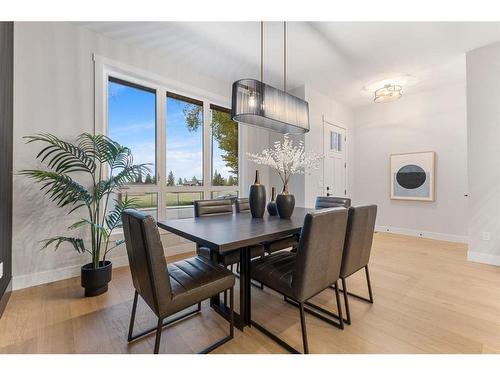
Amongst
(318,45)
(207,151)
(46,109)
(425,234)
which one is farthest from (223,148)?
(425,234)

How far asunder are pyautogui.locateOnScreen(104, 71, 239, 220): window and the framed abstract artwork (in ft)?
11.6

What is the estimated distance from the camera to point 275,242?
2.71 meters

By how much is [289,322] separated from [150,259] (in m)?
Answer: 1.24

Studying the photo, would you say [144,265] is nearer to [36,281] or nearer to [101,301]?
[101,301]

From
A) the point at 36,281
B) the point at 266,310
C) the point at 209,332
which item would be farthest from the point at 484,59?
the point at 36,281

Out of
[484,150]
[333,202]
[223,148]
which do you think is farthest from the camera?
[223,148]

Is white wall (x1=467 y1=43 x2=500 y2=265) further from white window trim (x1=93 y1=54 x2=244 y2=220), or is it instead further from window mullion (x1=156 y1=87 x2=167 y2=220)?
window mullion (x1=156 y1=87 x2=167 y2=220)

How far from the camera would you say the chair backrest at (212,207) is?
8.58 ft

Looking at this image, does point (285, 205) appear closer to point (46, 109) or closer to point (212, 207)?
point (212, 207)

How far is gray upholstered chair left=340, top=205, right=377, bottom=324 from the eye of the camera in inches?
71.2

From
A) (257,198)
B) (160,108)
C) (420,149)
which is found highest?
(160,108)

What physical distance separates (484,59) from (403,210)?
9.56 ft

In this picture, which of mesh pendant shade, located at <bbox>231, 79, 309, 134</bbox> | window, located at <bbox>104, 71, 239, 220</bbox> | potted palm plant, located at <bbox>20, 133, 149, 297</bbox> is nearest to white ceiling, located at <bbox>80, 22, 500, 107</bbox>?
window, located at <bbox>104, 71, 239, 220</bbox>
